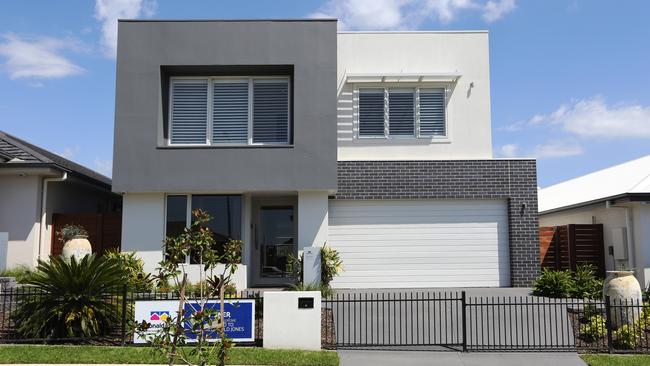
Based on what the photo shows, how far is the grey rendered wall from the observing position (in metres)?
15.9

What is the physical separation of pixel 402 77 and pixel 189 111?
6345mm

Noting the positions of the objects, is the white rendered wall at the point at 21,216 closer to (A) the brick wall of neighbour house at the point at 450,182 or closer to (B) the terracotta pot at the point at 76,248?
(B) the terracotta pot at the point at 76,248

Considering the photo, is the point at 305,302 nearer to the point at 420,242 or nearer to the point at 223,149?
the point at 223,149

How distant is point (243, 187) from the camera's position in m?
15.9

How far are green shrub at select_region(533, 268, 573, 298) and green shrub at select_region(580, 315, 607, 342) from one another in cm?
265

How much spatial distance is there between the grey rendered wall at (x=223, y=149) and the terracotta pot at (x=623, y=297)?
710cm

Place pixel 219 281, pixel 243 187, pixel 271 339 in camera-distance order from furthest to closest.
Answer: pixel 243 187 → pixel 271 339 → pixel 219 281

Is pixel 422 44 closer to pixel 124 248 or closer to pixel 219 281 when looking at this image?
pixel 124 248

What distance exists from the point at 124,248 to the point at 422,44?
10.7m

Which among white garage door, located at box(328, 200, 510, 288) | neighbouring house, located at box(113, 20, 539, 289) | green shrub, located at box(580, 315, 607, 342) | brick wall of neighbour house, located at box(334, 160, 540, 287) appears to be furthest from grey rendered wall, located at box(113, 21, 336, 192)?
green shrub, located at box(580, 315, 607, 342)

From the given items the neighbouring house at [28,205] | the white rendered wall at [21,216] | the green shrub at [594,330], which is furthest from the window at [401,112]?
the white rendered wall at [21,216]

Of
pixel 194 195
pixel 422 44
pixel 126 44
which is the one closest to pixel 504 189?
pixel 422 44

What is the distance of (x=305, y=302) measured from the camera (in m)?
11.0

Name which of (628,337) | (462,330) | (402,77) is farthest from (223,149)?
(628,337)
